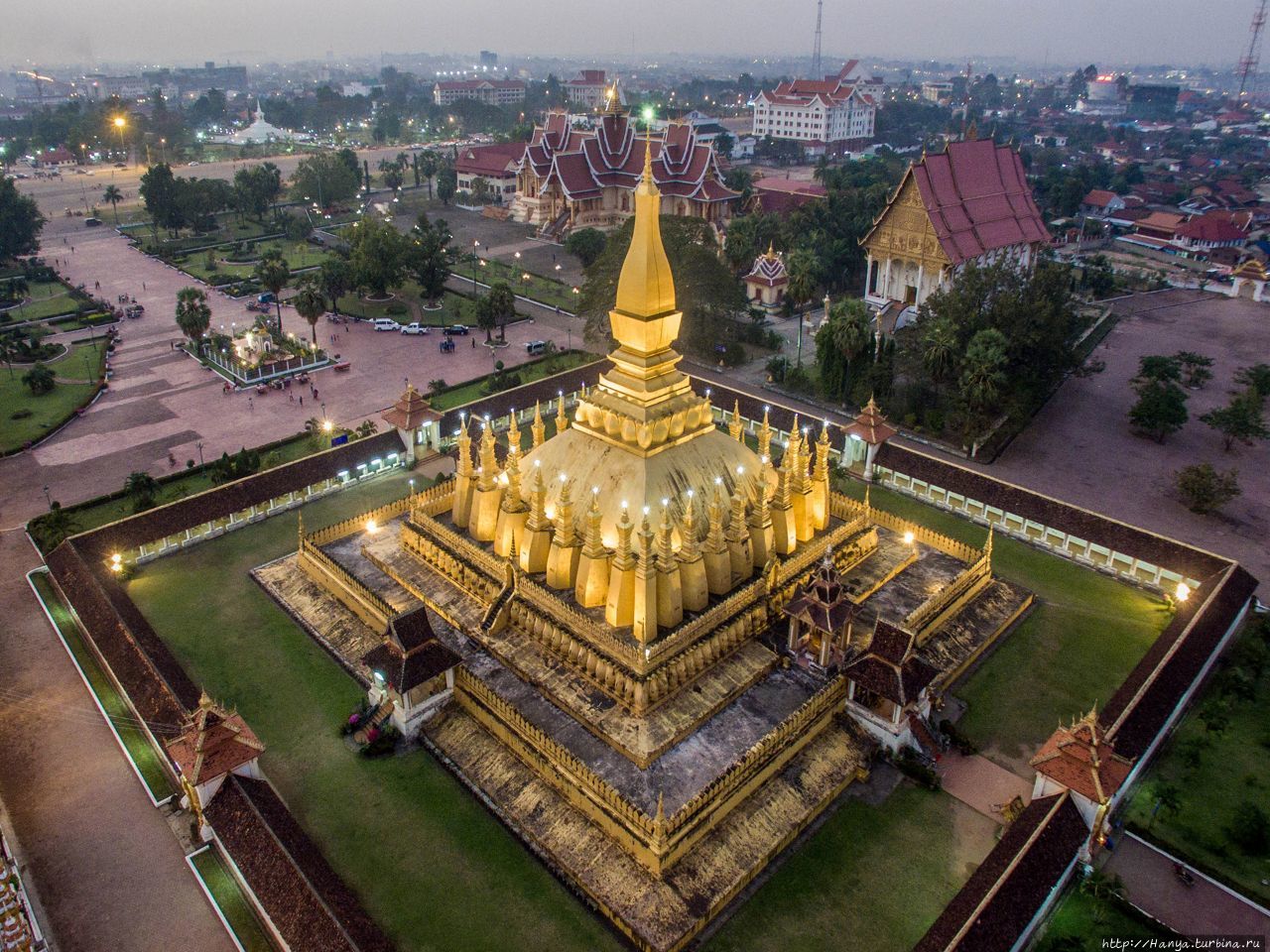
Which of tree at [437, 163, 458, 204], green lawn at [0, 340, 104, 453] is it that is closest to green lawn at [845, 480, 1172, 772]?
green lawn at [0, 340, 104, 453]

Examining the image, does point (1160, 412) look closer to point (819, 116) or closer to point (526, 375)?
point (526, 375)

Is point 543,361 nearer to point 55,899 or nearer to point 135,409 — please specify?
point 135,409

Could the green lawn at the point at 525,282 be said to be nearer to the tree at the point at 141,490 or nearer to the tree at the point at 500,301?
the tree at the point at 500,301

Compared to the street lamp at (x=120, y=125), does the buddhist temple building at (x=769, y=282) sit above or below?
below

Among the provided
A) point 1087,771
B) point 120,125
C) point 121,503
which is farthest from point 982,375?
point 120,125

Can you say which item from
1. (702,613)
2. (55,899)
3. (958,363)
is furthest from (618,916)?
(958,363)

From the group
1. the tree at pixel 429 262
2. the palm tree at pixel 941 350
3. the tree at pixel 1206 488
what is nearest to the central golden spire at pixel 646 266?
the palm tree at pixel 941 350
